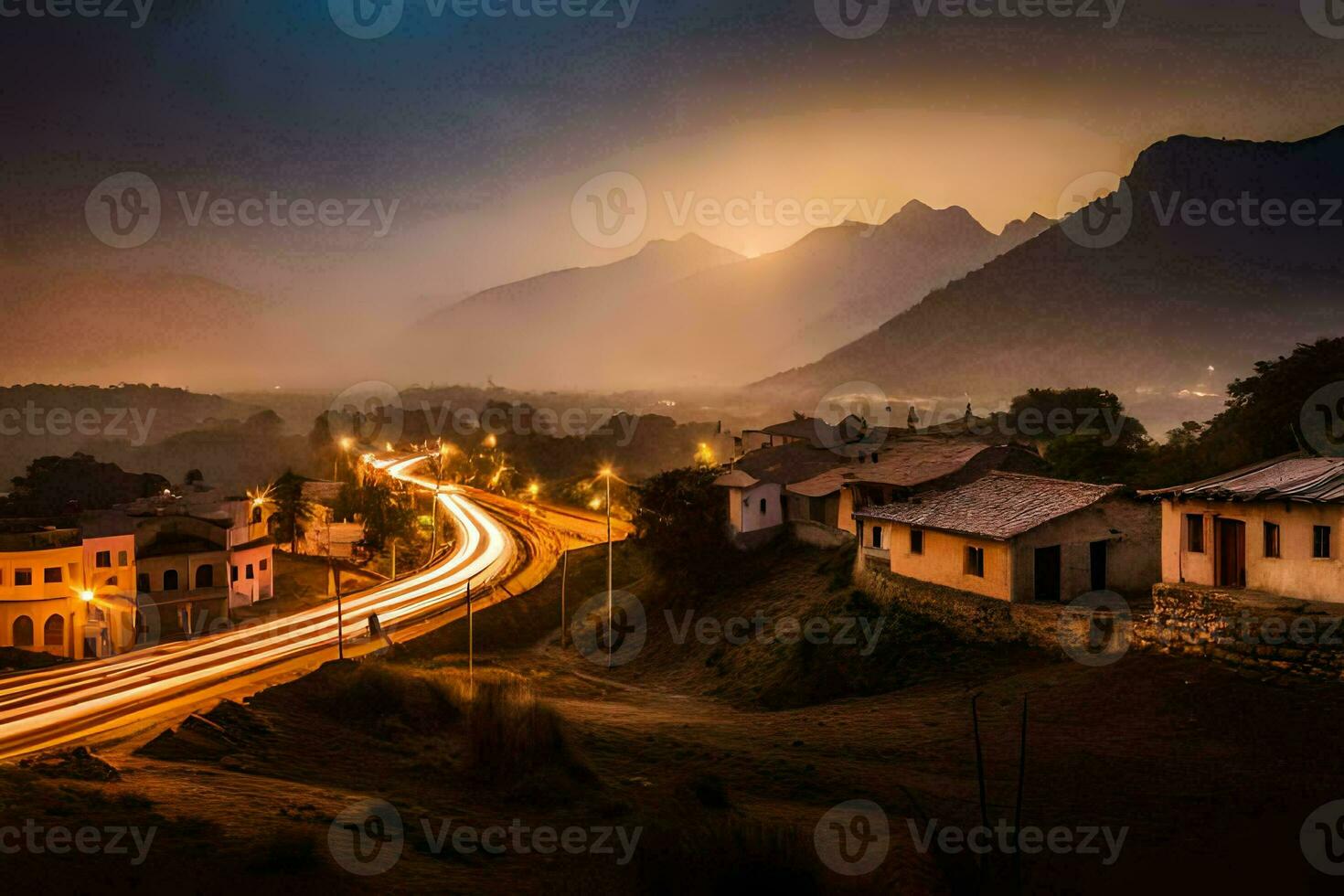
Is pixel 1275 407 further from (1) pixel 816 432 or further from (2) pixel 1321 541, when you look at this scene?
(1) pixel 816 432

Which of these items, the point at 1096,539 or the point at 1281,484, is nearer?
the point at 1281,484

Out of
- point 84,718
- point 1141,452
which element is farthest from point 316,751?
point 1141,452

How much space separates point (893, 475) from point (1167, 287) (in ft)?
330

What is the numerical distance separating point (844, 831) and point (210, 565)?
5023 centimetres

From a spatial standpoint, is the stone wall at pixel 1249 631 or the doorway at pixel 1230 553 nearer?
the stone wall at pixel 1249 631

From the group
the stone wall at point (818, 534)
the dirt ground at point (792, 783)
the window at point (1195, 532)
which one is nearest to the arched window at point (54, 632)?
the dirt ground at point (792, 783)

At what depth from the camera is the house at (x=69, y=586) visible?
45.8m

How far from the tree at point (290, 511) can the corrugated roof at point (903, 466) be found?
4396cm

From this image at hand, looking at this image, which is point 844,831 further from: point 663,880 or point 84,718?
point 84,718

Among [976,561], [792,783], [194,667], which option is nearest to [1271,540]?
[976,561]

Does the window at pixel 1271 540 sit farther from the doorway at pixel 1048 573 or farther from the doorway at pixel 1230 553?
the doorway at pixel 1048 573

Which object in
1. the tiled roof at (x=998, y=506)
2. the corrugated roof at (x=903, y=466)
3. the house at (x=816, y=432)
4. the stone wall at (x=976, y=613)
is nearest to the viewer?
the stone wall at (x=976, y=613)

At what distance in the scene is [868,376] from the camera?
5876 inches

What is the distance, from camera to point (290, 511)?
7212cm
